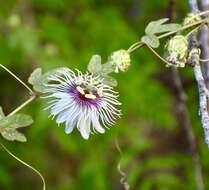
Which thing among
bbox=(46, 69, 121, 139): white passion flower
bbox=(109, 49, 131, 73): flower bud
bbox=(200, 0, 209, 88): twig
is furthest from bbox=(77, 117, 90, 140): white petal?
bbox=(200, 0, 209, 88): twig

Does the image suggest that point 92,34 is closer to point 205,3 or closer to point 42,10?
point 42,10

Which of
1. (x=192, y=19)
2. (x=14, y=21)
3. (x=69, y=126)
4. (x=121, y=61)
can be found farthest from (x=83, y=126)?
(x=14, y=21)

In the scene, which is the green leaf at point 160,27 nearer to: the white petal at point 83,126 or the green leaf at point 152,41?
the green leaf at point 152,41

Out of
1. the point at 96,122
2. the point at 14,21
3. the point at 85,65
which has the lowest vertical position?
the point at 96,122

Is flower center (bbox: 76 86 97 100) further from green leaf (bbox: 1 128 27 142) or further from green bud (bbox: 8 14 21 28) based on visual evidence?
green bud (bbox: 8 14 21 28)

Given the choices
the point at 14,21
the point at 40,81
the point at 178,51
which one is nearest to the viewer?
the point at 178,51

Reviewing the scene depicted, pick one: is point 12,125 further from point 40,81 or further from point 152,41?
point 152,41

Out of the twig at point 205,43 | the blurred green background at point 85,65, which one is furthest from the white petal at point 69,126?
the blurred green background at point 85,65
